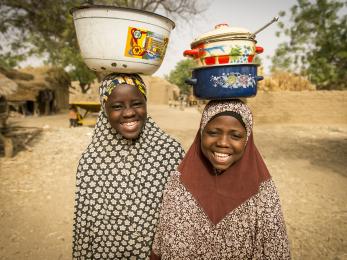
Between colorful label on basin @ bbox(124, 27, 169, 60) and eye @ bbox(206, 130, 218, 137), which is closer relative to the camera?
colorful label on basin @ bbox(124, 27, 169, 60)

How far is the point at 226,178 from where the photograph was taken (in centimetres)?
153

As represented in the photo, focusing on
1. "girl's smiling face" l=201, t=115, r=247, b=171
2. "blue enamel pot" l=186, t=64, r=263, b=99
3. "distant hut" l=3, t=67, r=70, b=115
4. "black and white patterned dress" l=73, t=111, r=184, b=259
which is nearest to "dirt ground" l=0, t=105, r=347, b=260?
"black and white patterned dress" l=73, t=111, r=184, b=259

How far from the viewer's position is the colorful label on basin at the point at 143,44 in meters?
1.38

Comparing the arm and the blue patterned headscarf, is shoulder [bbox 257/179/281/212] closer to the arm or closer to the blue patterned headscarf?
the arm

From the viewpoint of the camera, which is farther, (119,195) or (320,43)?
(320,43)

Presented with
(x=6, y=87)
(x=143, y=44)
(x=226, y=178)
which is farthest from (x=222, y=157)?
(x=6, y=87)

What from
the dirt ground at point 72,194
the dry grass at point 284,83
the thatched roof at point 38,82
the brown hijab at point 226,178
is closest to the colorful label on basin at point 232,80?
the brown hijab at point 226,178

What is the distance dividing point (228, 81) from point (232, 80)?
19 millimetres

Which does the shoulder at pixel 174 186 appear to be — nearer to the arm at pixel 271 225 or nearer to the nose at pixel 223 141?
the nose at pixel 223 141

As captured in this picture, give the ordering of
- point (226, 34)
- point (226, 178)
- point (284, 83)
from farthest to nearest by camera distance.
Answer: point (284, 83) → point (226, 178) → point (226, 34)

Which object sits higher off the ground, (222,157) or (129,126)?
(129,126)

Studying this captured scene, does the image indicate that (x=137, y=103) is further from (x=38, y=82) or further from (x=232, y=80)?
(x=38, y=82)

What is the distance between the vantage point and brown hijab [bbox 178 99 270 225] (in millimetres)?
1473

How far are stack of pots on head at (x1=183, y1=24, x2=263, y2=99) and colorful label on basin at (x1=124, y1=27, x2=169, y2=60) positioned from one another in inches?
7.6
